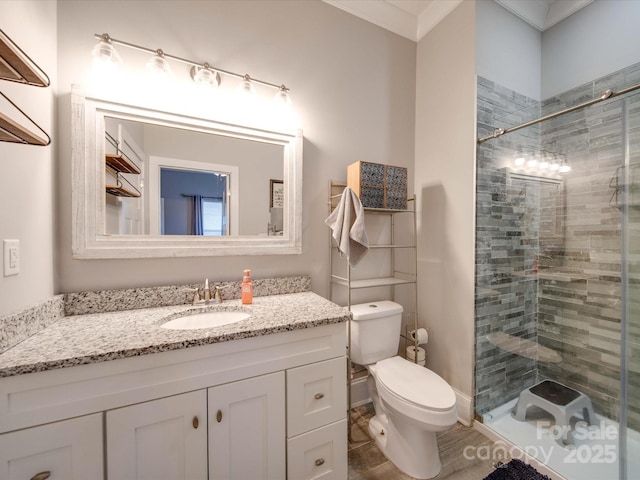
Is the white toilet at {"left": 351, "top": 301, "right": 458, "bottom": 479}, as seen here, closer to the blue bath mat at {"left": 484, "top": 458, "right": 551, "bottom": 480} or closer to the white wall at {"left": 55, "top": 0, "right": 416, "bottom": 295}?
the blue bath mat at {"left": 484, "top": 458, "right": 551, "bottom": 480}

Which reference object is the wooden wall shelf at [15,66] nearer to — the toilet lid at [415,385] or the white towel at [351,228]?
the white towel at [351,228]

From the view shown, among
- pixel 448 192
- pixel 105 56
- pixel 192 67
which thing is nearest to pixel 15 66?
pixel 105 56

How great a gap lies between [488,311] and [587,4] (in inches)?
90.2

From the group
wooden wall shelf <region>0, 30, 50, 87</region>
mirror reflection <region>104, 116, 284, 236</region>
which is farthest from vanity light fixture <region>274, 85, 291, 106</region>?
wooden wall shelf <region>0, 30, 50, 87</region>

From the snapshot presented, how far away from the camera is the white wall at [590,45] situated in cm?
170

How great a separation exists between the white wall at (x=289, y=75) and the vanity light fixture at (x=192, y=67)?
56 mm

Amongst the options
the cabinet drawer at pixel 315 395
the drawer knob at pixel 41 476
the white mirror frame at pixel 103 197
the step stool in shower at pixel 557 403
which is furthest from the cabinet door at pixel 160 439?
the step stool in shower at pixel 557 403

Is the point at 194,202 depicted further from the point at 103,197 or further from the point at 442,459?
the point at 442,459

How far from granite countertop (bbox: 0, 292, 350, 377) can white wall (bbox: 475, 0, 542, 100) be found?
1893 millimetres

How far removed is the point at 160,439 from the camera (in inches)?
35.5

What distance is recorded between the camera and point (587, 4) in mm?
1864

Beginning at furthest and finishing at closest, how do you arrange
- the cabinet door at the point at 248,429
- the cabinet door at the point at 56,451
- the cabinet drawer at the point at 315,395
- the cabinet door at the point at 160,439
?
the cabinet drawer at the point at 315,395 < the cabinet door at the point at 248,429 < the cabinet door at the point at 160,439 < the cabinet door at the point at 56,451

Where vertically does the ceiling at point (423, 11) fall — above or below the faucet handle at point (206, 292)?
above

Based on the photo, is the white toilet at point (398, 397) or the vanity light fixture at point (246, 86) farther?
the vanity light fixture at point (246, 86)
